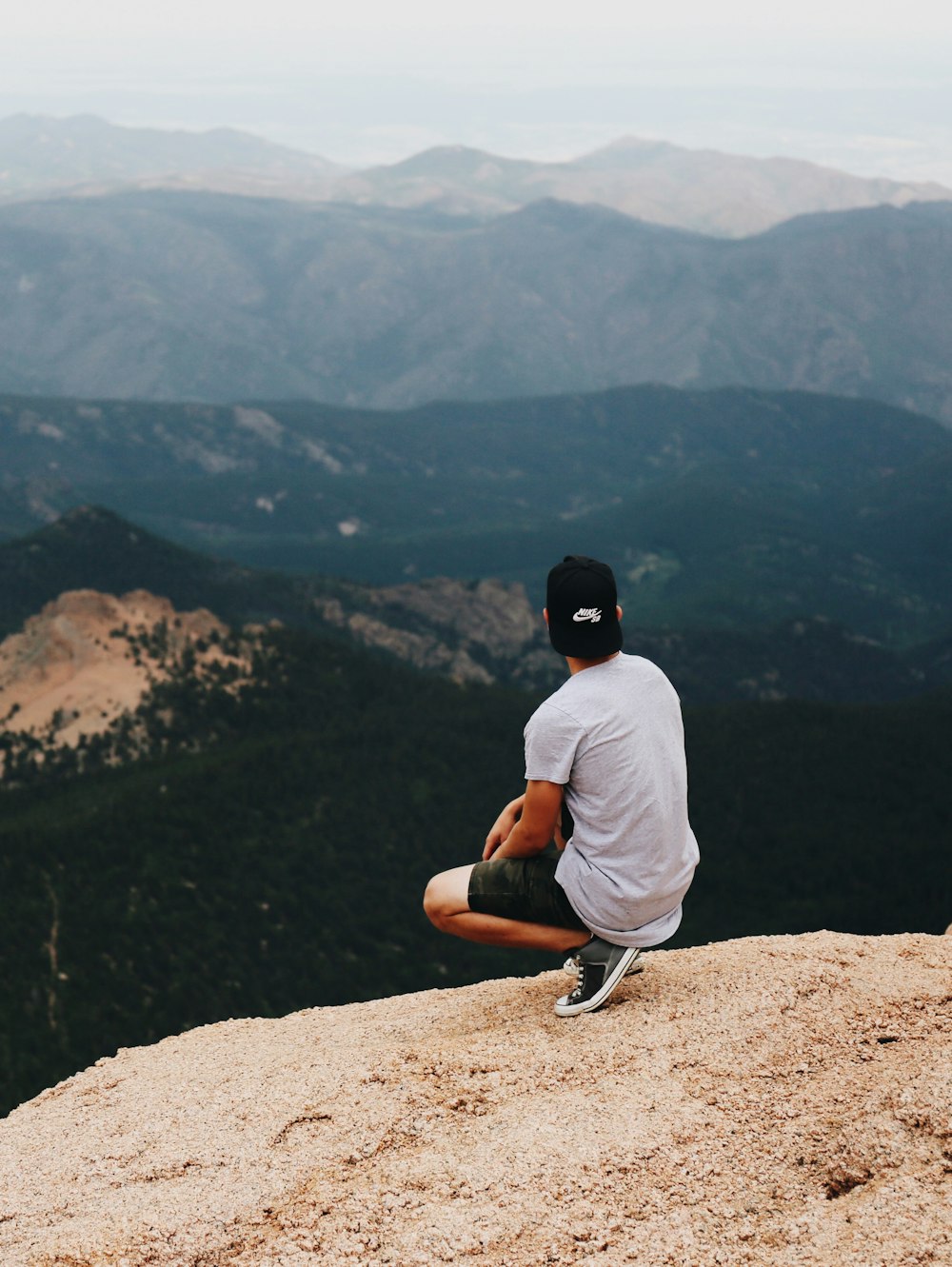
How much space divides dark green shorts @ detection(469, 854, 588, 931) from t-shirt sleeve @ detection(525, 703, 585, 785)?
1502 mm

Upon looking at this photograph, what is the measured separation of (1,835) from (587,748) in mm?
77074

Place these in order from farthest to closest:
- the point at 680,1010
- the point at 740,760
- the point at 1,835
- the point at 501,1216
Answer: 1. the point at 740,760
2. the point at 1,835
3. the point at 680,1010
4. the point at 501,1216

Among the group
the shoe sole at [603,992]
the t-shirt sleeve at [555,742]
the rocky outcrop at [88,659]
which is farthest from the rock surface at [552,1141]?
the rocky outcrop at [88,659]

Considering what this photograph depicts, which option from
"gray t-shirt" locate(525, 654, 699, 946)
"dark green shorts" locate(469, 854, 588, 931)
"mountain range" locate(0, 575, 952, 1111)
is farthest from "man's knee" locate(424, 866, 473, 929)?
"mountain range" locate(0, 575, 952, 1111)

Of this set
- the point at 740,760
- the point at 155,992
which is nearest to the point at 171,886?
the point at 155,992

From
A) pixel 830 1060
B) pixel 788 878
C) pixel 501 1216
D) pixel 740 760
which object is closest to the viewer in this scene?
pixel 501 1216

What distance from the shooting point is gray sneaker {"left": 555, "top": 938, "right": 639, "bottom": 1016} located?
14.6 meters

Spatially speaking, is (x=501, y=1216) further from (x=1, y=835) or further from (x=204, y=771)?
(x=204, y=771)

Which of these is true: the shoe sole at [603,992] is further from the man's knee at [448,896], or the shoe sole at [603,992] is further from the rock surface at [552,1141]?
the man's knee at [448,896]

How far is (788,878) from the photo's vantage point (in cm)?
10262

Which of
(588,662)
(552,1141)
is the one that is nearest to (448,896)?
(588,662)

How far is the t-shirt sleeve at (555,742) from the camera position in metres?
13.5

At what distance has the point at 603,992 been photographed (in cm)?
1464

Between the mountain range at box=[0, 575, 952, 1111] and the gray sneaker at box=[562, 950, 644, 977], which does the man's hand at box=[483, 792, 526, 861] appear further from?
the mountain range at box=[0, 575, 952, 1111]
